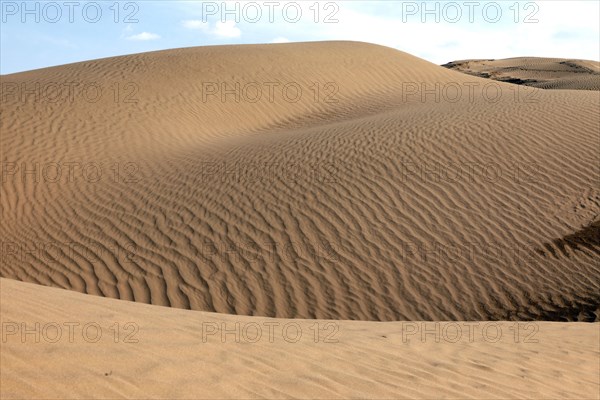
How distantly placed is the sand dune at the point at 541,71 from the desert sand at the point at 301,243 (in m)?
28.3

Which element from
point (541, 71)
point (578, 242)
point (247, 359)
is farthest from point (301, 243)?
point (541, 71)

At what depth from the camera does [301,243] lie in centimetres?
946

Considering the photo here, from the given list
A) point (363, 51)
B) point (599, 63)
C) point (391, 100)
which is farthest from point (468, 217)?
point (599, 63)

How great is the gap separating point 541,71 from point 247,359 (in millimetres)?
54248

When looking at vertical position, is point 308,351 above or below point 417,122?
below

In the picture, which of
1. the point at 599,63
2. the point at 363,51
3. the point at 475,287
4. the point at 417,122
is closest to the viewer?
the point at 475,287

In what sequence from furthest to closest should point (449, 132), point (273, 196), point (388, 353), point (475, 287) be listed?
point (449, 132), point (273, 196), point (475, 287), point (388, 353)

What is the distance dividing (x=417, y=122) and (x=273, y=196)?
4670 millimetres

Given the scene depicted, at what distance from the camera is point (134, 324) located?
433 centimetres

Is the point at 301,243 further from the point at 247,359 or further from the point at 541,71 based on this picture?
the point at 541,71

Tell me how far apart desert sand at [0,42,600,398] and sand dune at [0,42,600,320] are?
1.5 inches

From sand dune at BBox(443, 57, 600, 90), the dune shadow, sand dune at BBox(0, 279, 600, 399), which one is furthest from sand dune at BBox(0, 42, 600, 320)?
sand dune at BBox(443, 57, 600, 90)

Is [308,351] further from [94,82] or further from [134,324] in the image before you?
[94,82]

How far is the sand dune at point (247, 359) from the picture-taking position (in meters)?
3.04
